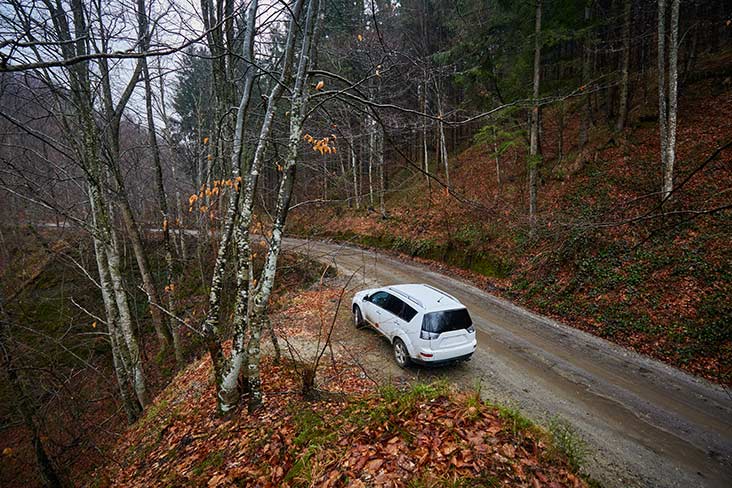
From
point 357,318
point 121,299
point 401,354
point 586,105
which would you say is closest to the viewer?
point 121,299

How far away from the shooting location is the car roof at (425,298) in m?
7.54

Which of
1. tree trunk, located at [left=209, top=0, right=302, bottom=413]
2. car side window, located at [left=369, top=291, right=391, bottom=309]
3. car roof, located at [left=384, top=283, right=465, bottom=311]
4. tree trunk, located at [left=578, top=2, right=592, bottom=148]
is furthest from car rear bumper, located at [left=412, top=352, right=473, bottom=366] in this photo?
tree trunk, located at [left=578, top=2, right=592, bottom=148]

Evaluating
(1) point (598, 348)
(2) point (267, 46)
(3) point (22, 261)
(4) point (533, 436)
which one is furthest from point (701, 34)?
(3) point (22, 261)

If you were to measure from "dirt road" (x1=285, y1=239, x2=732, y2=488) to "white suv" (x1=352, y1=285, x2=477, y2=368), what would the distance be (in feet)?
2.06

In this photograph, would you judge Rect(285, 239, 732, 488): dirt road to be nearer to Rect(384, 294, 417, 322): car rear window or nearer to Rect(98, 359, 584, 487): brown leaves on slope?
Rect(384, 294, 417, 322): car rear window

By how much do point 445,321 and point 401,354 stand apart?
1.53 metres

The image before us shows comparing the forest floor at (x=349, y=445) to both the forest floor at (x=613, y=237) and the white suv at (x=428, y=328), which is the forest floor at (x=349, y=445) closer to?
the white suv at (x=428, y=328)

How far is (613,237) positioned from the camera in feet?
36.8

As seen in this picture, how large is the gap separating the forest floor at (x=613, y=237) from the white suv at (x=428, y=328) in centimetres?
278

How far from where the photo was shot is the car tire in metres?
7.83

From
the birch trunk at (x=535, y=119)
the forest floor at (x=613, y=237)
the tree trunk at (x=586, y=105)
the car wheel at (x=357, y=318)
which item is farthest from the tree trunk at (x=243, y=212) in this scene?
the tree trunk at (x=586, y=105)

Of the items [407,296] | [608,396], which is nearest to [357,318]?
[407,296]

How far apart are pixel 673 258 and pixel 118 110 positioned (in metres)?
16.8

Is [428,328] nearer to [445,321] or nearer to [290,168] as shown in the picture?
[445,321]
